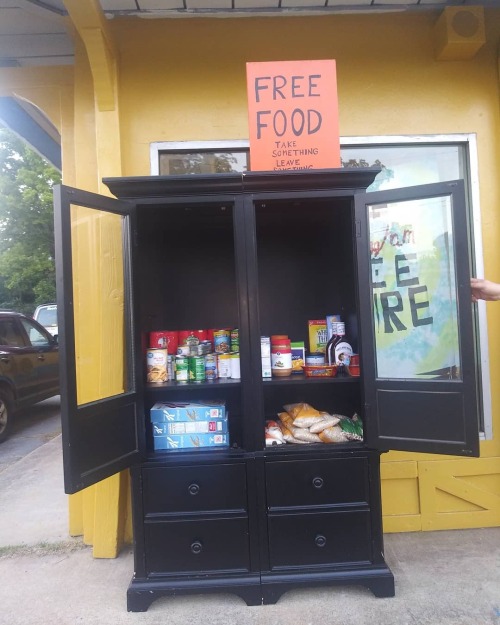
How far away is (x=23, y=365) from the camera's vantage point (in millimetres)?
6734

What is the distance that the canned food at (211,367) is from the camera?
2.72 metres

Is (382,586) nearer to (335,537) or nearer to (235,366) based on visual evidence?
(335,537)

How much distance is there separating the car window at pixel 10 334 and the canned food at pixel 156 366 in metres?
5.01

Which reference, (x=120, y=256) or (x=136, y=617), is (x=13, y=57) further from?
(x=136, y=617)

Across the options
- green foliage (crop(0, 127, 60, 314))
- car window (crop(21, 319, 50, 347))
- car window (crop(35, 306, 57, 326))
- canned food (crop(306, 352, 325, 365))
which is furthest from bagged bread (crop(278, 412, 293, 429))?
green foliage (crop(0, 127, 60, 314))

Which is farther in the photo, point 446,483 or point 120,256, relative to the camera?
point 446,483

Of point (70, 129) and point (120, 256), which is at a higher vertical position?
point (70, 129)

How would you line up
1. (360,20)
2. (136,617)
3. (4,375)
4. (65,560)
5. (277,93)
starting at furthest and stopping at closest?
(4,375)
(360,20)
(65,560)
(277,93)
(136,617)

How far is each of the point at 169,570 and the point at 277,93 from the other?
2841 mm

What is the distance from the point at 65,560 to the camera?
305 centimetres

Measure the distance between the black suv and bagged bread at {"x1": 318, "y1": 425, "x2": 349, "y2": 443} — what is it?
5.40m

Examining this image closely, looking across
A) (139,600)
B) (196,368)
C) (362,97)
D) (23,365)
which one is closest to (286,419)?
(196,368)

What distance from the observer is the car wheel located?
6301 mm

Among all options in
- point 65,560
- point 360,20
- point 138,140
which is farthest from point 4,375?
point 360,20
